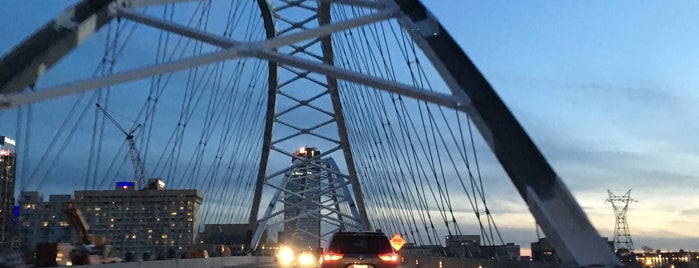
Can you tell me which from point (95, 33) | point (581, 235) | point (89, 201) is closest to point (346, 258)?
point (581, 235)

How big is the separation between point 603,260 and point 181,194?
5910cm

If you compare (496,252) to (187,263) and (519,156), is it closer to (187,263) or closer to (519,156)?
(519,156)

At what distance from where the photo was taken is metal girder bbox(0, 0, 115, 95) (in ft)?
71.1

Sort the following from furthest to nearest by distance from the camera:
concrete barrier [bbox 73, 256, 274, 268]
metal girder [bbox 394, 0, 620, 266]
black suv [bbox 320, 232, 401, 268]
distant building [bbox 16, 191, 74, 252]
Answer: distant building [bbox 16, 191, 74, 252], concrete barrier [bbox 73, 256, 274, 268], black suv [bbox 320, 232, 401, 268], metal girder [bbox 394, 0, 620, 266]

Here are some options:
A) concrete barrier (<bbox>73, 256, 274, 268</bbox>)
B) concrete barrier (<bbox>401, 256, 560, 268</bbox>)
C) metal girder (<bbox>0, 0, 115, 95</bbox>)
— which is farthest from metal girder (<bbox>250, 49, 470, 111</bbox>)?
concrete barrier (<bbox>73, 256, 274, 268</bbox>)

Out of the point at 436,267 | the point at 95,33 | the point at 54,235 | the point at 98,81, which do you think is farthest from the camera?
the point at 54,235

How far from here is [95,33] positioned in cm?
2405

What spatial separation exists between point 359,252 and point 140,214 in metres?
57.2

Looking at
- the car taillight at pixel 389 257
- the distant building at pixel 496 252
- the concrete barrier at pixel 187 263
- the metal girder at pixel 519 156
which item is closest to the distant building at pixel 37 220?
the concrete barrier at pixel 187 263

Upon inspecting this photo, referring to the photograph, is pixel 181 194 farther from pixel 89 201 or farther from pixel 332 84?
pixel 332 84

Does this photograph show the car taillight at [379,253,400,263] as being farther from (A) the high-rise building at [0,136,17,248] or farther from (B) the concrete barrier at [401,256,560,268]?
(A) the high-rise building at [0,136,17,248]

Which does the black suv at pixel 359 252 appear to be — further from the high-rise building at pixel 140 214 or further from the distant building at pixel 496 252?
the high-rise building at pixel 140 214

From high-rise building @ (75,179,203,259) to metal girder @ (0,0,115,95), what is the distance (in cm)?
3887

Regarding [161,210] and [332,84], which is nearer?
[332,84]
